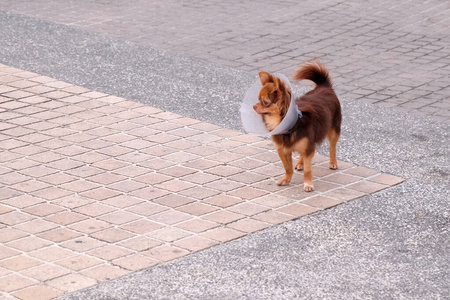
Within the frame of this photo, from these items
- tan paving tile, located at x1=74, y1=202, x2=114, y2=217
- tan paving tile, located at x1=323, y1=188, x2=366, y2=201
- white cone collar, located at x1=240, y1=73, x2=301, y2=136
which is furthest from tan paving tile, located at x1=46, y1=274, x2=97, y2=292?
tan paving tile, located at x1=323, y1=188, x2=366, y2=201

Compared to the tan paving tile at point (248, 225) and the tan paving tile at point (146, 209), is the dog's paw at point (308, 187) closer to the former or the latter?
the tan paving tile at point (248, 225)

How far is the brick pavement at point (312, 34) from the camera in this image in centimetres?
810

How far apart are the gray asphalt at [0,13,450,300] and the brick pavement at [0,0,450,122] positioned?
2.23ft

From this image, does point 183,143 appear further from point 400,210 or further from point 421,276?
point 421,276

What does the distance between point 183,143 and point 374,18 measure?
509 cm

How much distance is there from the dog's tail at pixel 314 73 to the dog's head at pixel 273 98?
2.42 feet

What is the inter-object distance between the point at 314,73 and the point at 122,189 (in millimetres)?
1817

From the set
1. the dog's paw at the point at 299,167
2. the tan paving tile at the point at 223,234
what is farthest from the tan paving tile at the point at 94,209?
the dog's paw at the point at 299,167

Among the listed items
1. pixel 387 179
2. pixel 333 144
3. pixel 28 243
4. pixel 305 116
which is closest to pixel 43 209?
pixel 28 243

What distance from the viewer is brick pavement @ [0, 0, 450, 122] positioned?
26.6ft

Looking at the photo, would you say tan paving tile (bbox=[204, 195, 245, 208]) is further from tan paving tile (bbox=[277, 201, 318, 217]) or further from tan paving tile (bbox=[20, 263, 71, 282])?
tan paving tile (bbox=[20, 263, 71, 282])

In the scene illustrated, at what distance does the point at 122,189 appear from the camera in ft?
18.6

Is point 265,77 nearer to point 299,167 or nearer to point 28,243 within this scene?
point 299,167

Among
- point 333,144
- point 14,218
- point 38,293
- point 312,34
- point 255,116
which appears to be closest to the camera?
point 38,293
